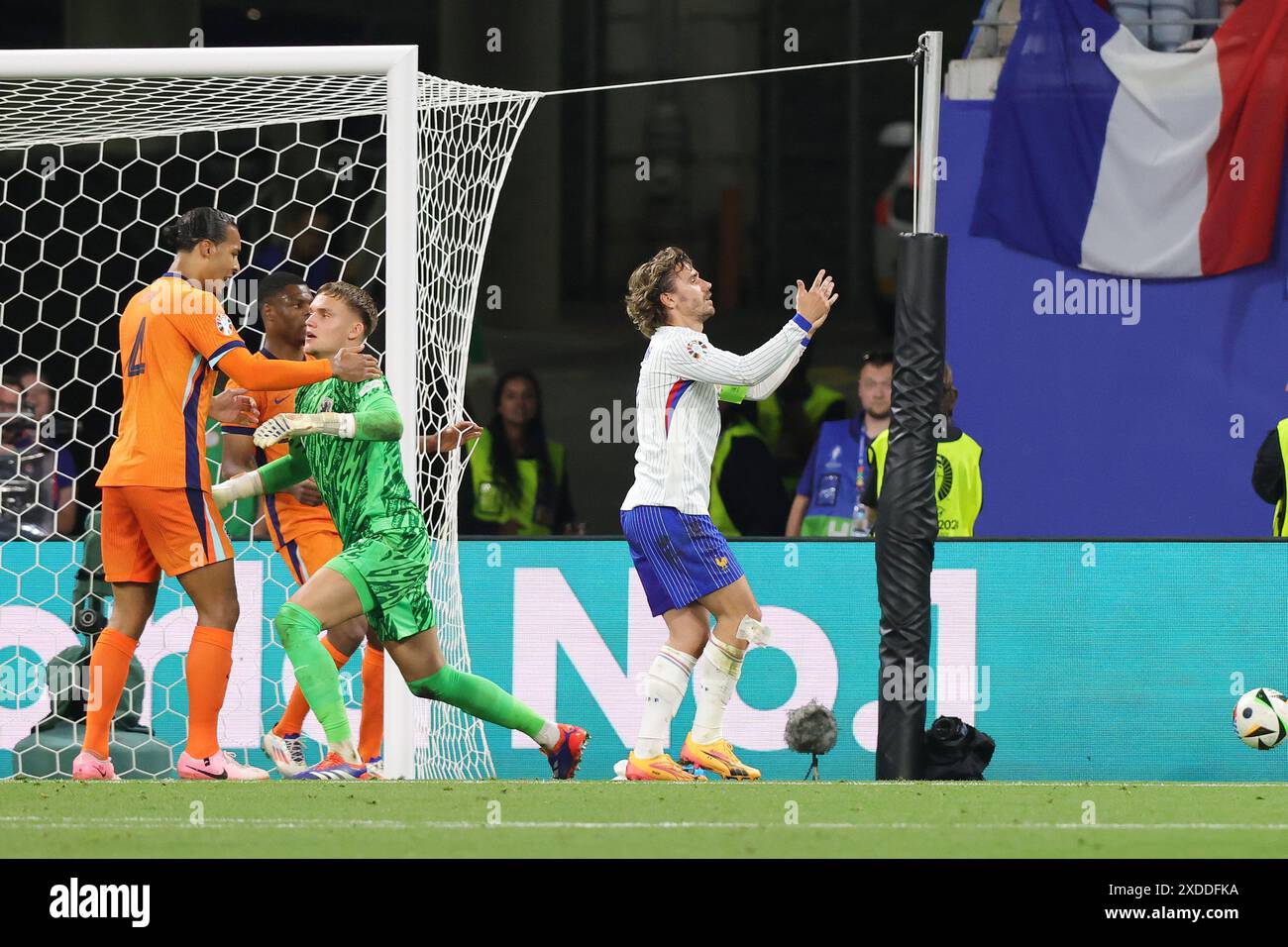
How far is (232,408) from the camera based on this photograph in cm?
729

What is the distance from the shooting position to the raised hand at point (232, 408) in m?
7.29

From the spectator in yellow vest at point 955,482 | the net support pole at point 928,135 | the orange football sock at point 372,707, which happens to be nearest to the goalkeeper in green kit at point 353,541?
the orange football sock at point 372,707

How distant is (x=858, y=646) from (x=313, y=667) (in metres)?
2.65

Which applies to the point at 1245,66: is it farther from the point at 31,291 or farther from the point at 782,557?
the point at 31,291

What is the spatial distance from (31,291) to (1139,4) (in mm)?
6206

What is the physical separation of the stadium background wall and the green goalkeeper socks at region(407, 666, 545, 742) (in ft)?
4.39

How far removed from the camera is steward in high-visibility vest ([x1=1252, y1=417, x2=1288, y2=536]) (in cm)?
952

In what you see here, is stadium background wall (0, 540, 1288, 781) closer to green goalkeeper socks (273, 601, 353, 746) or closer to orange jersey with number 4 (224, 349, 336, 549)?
orange jersey with number 4 (224, 349, 336, 549)

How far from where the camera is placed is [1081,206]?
11.3 metres

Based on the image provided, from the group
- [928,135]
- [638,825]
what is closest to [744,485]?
[928,135]

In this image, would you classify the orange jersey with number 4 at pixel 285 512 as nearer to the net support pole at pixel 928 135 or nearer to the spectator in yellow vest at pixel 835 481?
the net support pole at pixel 928 135

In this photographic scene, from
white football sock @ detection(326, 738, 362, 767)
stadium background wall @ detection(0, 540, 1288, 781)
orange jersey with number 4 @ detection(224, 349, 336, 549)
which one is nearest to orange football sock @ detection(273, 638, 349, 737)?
orange jersey with number 4 @ detection(224, 349, 336, 549)

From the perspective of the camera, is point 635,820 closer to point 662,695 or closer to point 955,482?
point 662,695

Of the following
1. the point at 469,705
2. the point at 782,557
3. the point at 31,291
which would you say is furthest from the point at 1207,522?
the point at 31,291
